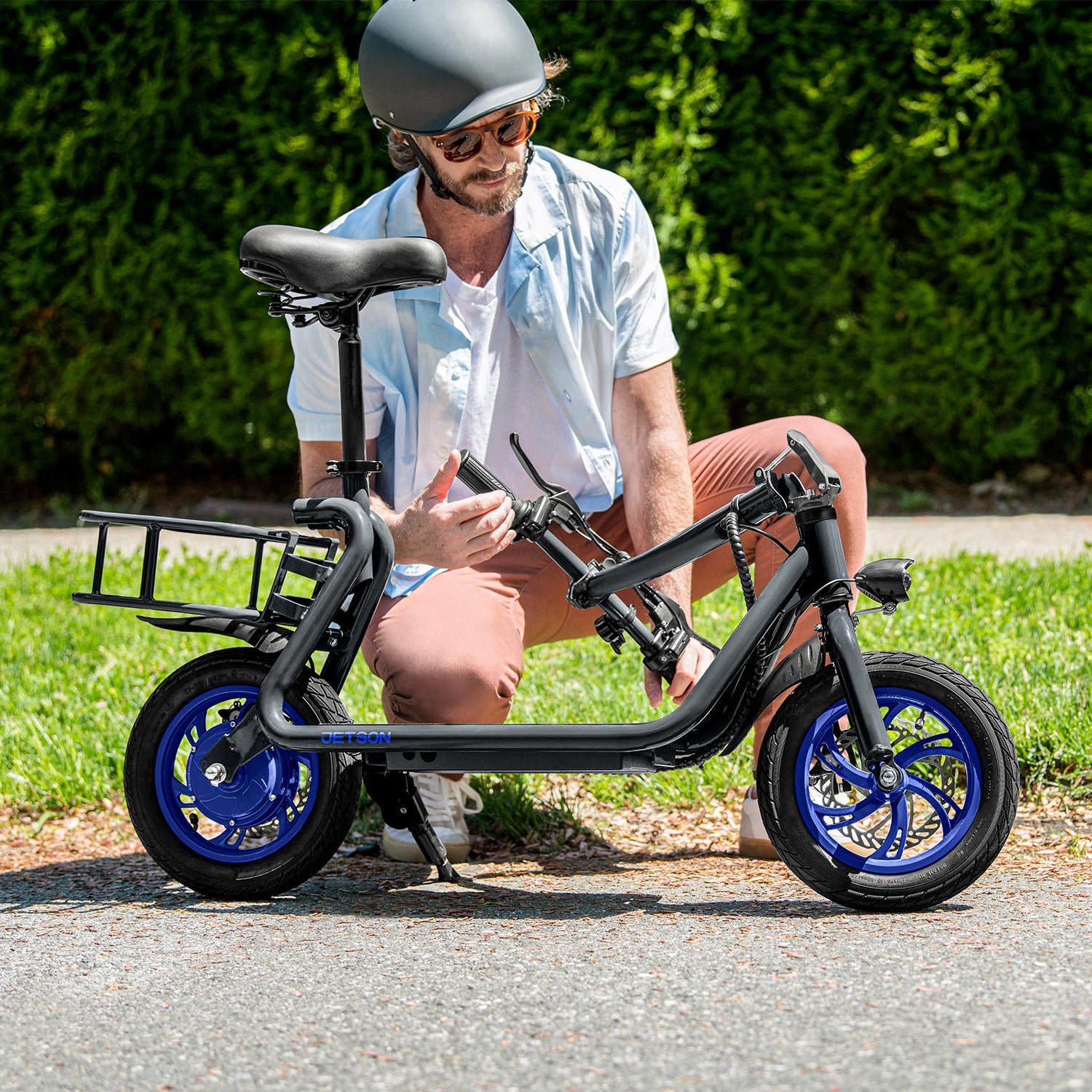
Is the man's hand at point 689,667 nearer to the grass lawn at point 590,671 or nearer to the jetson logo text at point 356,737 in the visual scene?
the jetson logo text at point 356,737

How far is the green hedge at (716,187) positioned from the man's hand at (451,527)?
4.31 m

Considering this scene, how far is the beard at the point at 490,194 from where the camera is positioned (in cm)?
318

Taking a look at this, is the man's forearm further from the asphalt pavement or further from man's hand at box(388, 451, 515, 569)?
the asphalt pavement

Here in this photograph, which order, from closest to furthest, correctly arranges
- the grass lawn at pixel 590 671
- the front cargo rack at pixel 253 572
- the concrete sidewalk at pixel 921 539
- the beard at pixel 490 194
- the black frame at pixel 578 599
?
the black frame at pixel 578 599 < the front cargo rack at pixel 253 572 < the beard at pixel 490 194 < the grass lawn at pixel 590 671 < the concrete sidewalk at pixel 921 539

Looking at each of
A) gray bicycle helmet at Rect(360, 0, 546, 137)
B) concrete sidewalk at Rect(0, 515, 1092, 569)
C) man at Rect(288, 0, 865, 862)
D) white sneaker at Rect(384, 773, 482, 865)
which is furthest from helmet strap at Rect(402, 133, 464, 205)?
concrete sidewalk at Rect(0, 515, 1092, 569)

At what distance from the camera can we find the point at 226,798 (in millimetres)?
2934

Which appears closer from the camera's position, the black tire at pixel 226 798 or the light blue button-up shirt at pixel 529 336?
the black tire at pixel 226 798

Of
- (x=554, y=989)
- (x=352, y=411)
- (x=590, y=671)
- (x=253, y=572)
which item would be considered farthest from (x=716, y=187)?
(x=554, y=989)

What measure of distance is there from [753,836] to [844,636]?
78cm

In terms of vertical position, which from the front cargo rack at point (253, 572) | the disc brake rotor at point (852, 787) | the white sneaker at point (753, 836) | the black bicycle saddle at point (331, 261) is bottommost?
the white sneaker at point (753, 836)

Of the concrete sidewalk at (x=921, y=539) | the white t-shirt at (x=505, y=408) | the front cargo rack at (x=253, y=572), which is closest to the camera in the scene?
the front cargo rack at (x=253, y=572)

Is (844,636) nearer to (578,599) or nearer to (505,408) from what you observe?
(578,599)

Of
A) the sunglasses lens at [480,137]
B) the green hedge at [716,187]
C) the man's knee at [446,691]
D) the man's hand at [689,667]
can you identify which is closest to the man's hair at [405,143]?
the sunglasses lens at [480,137]

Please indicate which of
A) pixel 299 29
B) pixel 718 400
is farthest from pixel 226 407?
pixel 718 400
